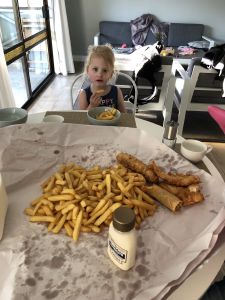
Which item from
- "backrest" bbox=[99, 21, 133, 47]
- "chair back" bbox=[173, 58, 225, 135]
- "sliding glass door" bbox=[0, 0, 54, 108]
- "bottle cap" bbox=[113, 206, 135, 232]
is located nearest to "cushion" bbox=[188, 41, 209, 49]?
"backrest" bbox=[99, 21, 133, 47]

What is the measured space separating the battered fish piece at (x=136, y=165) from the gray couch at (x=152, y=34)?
14.3 ft

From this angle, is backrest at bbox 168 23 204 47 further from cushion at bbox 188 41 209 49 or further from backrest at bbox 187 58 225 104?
backrest at bbox 187 58 225 104

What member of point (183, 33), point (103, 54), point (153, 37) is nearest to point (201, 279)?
point (103, 54)

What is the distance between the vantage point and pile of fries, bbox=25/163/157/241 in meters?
0.80

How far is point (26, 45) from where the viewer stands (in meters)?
3.46

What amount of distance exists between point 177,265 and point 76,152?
1.99 ft

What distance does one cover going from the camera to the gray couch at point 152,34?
496 centimetres

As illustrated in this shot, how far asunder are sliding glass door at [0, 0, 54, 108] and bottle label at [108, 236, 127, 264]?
270 cm

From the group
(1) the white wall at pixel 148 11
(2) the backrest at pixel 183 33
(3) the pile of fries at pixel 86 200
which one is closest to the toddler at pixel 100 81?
(3) the pile of fries at pixel 86 200

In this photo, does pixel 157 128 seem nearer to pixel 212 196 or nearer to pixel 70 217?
pixel 212 196

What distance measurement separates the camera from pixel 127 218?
2.03 feet

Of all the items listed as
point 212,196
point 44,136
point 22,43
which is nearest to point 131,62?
point 22,43

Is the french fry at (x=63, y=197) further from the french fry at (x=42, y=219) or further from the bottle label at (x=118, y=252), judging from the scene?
the bottle label at (x=118, y=252)

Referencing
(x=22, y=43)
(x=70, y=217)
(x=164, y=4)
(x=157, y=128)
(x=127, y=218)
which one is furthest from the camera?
(x=164, y=4)
